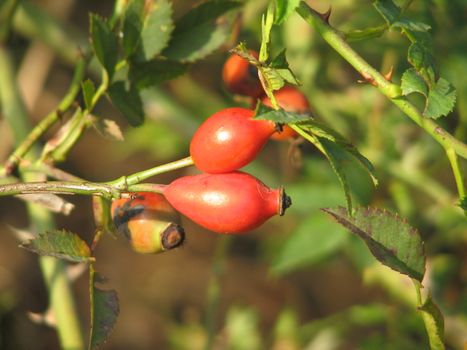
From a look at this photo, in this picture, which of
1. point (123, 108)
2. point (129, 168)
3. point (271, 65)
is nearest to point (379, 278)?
point (123, 108)

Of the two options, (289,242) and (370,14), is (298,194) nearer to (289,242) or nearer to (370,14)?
(289,242)

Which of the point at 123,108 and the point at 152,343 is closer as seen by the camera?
the point at 123,108

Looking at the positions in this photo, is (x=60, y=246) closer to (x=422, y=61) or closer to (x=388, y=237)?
(x=388, y=237)

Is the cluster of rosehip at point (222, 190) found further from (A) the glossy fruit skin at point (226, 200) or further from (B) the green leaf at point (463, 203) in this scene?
(B) the green leaf at point (463, 203)

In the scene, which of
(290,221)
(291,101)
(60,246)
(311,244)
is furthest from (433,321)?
(290,221)

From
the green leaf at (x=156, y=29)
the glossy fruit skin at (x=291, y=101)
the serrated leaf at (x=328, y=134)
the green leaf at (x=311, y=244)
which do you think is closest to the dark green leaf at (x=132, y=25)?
the green leaf at (x=156, y=29)

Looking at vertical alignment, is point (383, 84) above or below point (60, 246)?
above
